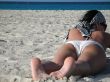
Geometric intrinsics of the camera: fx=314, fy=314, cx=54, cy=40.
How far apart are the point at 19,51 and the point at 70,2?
1017 inches

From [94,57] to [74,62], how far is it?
34 centimetres

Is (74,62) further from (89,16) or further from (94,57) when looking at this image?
(89,16)

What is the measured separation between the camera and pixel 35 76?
257 centimetres

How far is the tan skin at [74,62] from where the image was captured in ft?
8.24

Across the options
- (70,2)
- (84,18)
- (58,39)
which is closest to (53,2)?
(70,2)

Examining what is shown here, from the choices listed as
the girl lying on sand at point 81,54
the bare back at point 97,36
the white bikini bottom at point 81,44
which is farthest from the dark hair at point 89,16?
the white bikini bottom at point 81,44

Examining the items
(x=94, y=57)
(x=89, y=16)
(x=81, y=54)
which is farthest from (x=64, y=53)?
(x=89, y=16)

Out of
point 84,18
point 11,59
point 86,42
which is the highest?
point 84,18

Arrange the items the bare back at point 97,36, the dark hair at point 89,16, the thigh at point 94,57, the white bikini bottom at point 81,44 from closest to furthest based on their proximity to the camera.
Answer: the thigh at point 94,57 < the white bikini bottom at point 81,44 < the bare back at point 97,36 < the dark hair at point 89,16

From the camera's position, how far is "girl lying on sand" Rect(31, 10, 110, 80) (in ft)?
8.34

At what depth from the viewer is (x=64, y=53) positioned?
9.41 feet

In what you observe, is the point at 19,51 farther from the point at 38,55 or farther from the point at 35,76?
the point at 35,76

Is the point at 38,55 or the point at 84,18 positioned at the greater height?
the point at 84,18

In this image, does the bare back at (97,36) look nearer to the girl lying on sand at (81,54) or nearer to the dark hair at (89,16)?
the girl lying on sand at (81,54)
